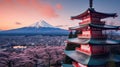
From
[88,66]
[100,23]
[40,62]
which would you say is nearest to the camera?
[88,66]

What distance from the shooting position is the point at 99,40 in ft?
35.8

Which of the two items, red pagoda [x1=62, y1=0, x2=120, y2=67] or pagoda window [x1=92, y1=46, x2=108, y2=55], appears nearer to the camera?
red pagoda [x1=62, y1=0, x2=120, y2=67]

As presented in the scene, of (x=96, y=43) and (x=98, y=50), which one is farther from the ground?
(x=96, y=43)

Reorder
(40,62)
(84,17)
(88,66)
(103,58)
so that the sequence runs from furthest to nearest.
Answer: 1. (40,62)
2. (84,17)
3. (103,58)
4. (88,66)

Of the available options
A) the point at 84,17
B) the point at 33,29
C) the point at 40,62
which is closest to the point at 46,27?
the point at 33,29

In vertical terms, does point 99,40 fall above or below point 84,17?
below

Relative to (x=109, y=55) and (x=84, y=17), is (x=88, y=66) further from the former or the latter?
(x=84, y=17)

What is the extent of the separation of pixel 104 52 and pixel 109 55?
40cm

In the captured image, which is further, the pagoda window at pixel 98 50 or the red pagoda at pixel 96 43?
the pagoda window at pixel 98 50

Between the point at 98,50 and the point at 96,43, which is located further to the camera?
the point at 98,50

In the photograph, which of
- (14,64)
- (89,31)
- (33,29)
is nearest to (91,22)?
(89,31)

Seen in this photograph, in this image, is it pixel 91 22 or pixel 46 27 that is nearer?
pixel 91 22

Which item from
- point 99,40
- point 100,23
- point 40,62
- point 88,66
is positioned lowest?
point 40,62

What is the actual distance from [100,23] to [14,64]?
19.9 meters
